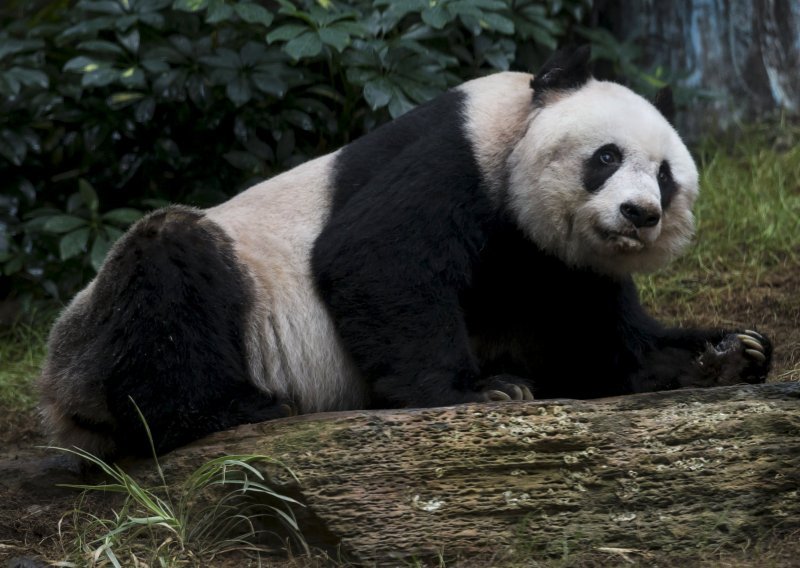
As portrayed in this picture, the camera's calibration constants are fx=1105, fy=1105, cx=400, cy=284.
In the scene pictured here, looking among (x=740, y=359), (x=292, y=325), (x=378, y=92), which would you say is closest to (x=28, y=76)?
(x=378, y=92)

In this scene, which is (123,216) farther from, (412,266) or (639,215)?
(639,215)

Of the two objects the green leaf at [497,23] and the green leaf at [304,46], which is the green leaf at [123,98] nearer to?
the green leaf at [304,46]

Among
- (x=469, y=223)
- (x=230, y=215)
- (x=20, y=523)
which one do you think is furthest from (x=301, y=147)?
(x=20, y=523)

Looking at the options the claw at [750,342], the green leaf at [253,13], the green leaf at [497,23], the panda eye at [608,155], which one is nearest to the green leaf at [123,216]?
the green leaf at [253,13]

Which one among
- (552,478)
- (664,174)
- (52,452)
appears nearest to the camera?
(552,478)

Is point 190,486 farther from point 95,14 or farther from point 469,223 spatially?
point 95,14

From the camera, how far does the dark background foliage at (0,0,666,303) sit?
678cm

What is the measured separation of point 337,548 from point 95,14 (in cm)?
468

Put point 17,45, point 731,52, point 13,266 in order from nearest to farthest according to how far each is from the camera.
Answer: point 17,45
point 13,266
point 731,52

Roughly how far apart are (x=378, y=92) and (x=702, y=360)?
2.71 m

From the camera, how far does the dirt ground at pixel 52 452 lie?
A: 4.23 meters

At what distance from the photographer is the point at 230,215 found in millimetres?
5047

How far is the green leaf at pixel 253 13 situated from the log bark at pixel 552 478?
3340 mm

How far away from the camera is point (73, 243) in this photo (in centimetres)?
680
